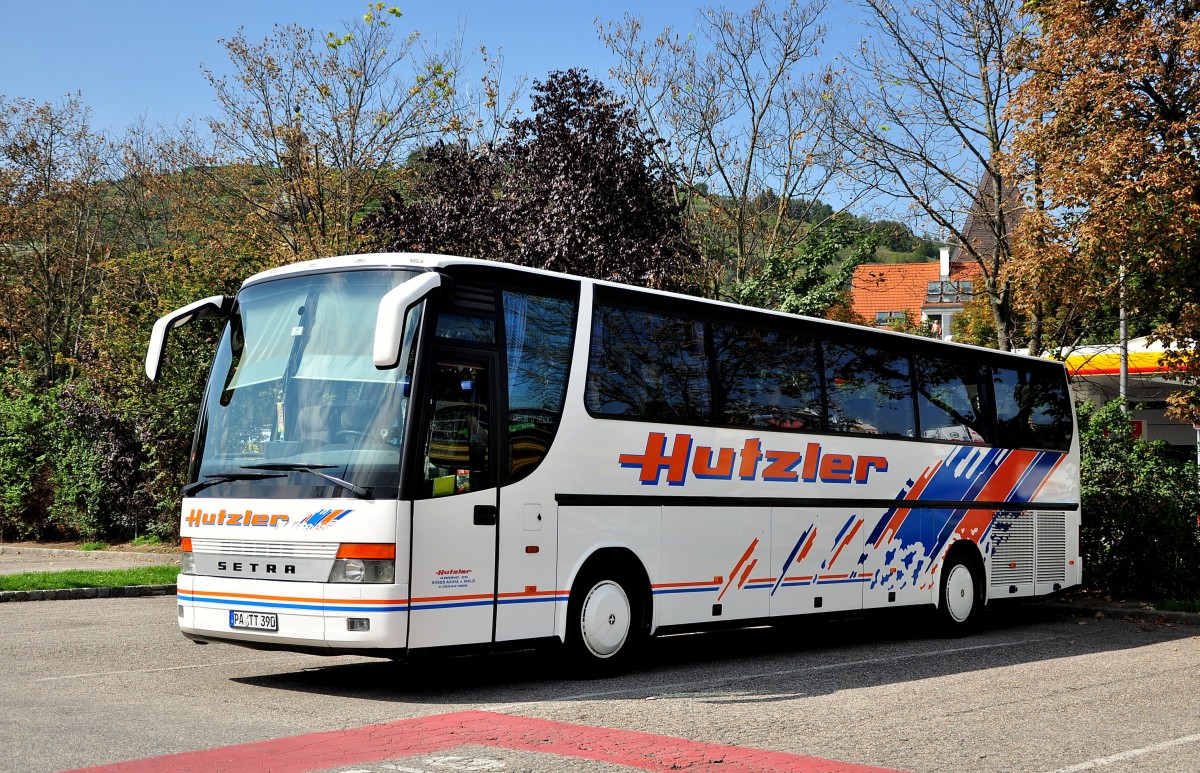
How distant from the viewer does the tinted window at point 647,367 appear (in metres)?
11.2

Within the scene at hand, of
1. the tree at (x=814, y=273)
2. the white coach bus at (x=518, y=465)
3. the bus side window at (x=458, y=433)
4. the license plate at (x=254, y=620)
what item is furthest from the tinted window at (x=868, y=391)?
the tree at (x=814, y=273)

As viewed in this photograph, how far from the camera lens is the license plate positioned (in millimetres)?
9484

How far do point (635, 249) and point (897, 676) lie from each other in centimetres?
1252

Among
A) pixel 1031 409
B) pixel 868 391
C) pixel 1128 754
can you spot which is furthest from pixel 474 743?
pixel 1031 409

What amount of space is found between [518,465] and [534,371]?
0.83 meters

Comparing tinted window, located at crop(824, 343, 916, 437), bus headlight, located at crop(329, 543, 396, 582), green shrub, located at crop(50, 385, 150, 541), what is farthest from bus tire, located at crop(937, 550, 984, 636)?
green shrub, located at crop(50, 385, 150, 541)

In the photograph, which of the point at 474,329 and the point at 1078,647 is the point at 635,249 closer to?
the point at 1078,647

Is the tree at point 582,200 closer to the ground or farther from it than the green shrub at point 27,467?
farther from it

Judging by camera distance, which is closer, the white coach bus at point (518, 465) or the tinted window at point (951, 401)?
the white coach bus at point (518, 465)

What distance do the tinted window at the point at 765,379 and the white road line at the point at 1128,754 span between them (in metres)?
5.16

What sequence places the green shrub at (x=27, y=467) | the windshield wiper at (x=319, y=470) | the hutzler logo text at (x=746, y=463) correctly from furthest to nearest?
the green shrub at (x=27, y=467) < the hutzler logo text at (x=746, y=463) < the windshield wiper at (x=319, y=470)

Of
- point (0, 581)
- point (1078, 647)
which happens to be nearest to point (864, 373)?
point (1078, 647)

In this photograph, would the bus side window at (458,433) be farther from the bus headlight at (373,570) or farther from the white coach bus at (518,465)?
the bus headlight at (373,570)

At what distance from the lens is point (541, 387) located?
34.7 feet
